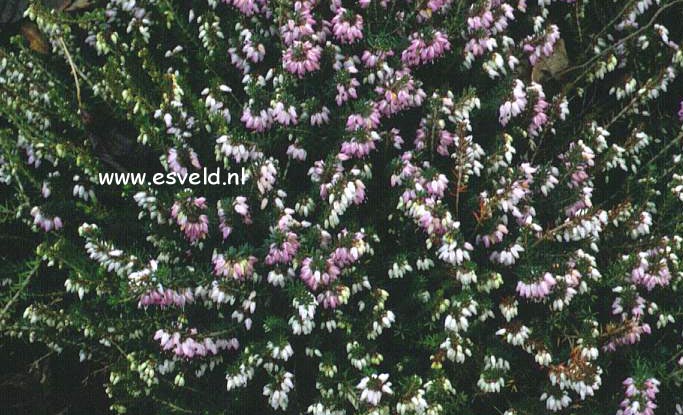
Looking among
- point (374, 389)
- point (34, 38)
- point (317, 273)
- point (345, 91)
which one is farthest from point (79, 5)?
point (374, 389)

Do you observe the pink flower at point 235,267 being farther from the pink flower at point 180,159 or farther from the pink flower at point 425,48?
the pink flower at point 425,48

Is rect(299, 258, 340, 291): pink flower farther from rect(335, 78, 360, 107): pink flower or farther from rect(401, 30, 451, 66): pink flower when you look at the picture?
rect(401, 30, 451, 66): pink flower

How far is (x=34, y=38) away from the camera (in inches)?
188

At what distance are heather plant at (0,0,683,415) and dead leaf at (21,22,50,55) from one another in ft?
1.95

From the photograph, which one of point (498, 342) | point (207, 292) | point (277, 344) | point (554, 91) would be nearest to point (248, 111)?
point (207, 292)

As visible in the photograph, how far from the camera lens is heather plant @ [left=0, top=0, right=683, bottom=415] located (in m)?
3.43

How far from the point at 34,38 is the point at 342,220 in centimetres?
247

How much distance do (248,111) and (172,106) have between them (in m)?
0.37

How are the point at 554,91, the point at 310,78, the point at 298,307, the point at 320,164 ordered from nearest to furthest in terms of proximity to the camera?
1. the point at 298,307
2. the point at 320,164
3. the point at 310,78
4. the point at 554,91

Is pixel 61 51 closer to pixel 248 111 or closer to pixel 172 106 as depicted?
pixel 172 106

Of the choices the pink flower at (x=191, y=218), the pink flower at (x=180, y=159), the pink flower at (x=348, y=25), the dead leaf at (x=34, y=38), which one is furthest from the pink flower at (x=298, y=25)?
the dead leaf at (x=34, y=38)

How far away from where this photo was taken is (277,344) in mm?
3367

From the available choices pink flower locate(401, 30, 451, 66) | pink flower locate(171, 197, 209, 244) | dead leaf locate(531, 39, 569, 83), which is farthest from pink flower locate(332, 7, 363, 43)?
dead leaf locate(531, 39, 569, 83)

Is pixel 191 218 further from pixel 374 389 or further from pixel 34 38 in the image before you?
pixel 34 38
